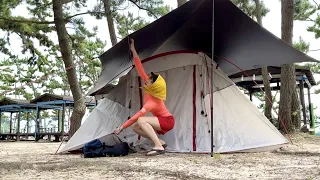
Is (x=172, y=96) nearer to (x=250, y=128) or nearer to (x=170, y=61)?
(x=170, y=61)

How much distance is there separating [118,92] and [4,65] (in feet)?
54.9

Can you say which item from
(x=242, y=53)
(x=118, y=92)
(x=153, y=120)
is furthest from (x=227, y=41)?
(x=118, y=92)

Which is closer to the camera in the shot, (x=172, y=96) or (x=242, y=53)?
(x=242, y=53)

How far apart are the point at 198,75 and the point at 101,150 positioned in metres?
1.68

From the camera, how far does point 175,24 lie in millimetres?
4266

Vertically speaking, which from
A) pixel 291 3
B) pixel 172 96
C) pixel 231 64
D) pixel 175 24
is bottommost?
pixel 172 96

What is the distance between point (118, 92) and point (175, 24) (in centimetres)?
146

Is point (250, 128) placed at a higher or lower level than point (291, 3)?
lower

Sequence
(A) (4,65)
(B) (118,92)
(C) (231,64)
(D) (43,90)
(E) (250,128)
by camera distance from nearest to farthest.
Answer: (E) (250,128) → (C) (231,64) → (B) (118,92) → (A) (4,65) → (D) (43,90)

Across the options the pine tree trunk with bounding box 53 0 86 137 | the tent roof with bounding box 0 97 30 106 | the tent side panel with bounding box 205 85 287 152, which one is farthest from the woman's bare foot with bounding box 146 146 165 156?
the tent roof with bounding box 0 97 30 106

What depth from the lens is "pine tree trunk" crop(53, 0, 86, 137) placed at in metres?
6.47

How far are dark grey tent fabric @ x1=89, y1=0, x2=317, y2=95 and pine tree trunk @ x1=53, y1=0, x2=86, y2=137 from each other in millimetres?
1811

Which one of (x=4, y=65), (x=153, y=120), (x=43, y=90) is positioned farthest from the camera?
(x=43, y=90)

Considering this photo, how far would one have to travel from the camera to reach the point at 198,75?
471 centimetres
